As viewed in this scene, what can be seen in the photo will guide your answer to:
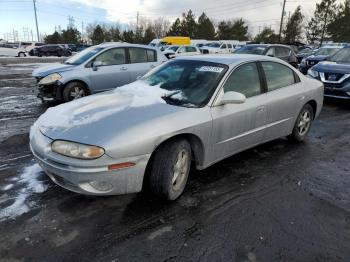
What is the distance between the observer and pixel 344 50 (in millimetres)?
10852

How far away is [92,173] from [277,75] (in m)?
3.32

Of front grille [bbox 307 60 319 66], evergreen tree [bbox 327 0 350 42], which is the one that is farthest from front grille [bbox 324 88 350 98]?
evergreen tree [bbox 327 0 350 42]

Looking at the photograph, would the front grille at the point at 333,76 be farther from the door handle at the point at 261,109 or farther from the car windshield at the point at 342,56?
the door handle at the point at 261,109

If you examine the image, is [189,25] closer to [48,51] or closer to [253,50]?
[48,51]

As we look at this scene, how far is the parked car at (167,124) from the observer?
308 cm

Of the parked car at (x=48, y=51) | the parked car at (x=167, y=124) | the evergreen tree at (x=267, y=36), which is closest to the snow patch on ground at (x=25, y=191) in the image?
the parked car at (x=167, y=124)

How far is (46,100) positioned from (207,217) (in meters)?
6.35

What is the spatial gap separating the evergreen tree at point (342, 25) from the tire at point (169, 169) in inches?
2371

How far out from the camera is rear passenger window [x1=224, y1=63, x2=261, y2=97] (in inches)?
165

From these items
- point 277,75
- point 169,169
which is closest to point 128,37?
point 277,75

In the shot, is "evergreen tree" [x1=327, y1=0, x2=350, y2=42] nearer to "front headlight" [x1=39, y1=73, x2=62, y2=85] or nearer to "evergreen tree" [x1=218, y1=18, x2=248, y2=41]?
"evergreen tree" [x1=218, y1=18, x2=248, y2=41]

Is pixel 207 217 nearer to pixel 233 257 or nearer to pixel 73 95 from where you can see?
pixel 233 257

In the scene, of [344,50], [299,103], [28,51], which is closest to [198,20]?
[28,51]

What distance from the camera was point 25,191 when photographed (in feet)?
12.3
